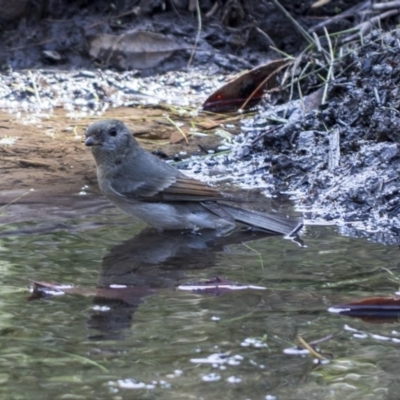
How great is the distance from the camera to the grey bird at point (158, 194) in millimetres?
6031

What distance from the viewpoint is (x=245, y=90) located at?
9484 millimetres

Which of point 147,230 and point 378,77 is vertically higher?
point 378,77

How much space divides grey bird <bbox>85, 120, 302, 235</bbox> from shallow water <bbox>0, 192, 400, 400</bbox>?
6.2 inches

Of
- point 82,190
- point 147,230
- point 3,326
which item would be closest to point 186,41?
point 82,190

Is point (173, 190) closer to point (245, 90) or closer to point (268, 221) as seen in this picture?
point (268, 221)

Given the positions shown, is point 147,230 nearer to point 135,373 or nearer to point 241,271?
point 241,271

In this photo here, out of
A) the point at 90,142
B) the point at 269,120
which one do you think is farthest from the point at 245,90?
the point at 90,142

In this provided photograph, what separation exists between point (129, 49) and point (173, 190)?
4603 millimetres

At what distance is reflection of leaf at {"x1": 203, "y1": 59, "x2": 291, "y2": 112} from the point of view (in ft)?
30.7

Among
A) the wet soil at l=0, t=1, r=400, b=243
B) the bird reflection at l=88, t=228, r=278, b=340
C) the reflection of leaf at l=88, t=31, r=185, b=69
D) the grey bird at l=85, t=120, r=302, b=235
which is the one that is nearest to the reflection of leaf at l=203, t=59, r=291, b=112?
the wet soil at l=0, t=1, r=400, b=243

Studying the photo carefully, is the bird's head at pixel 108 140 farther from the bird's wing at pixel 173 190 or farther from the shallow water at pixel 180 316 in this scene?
the shallow water at pixel 180 316

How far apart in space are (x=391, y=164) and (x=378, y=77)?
1.40 m

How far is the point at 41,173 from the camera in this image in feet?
23.4

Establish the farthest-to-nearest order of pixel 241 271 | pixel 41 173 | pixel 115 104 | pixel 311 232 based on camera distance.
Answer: pixel 115 104, pixel 41 173, pixel 311 232, pixel 241 271
